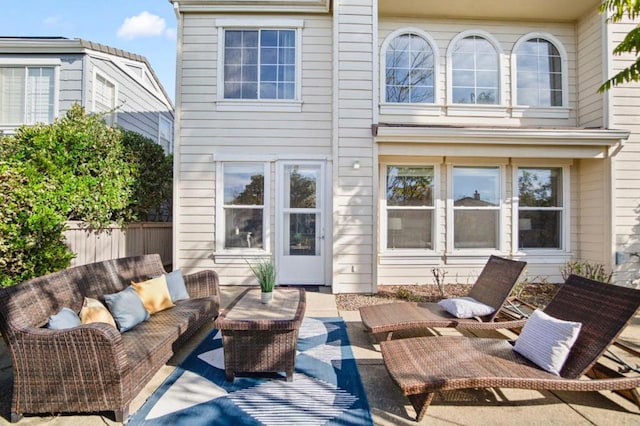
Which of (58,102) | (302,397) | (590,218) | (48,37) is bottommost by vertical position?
(302,397)

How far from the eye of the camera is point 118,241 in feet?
20.1

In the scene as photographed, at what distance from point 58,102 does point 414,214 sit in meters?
8.89

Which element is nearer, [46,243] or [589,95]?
[46,243]

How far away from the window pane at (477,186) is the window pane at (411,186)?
573 mm

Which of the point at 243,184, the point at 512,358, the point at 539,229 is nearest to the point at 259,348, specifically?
the point at 512,358

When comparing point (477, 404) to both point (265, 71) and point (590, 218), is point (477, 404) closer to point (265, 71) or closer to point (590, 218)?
point (590, 218)

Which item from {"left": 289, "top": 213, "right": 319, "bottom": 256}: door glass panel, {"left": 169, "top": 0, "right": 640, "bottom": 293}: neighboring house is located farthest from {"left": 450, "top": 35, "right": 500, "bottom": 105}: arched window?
{"left": 289, "top": 213, "right": 319, "bottom": 256}: door glass panel

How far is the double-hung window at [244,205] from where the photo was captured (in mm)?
6438

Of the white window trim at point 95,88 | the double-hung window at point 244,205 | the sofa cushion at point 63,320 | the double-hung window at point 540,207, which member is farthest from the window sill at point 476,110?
the white window trim at point 95,88

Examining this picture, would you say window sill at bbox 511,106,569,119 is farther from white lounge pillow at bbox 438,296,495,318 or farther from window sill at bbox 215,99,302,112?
white lounge pillow at bbox 438,296,495,318

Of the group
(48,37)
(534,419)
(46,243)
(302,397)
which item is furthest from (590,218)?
(48,37)

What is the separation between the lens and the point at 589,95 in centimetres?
655

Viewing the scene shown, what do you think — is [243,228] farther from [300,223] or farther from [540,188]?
[540,188]

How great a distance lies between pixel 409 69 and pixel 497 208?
3.34 m
